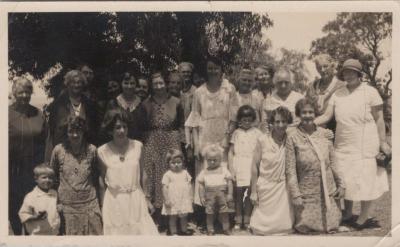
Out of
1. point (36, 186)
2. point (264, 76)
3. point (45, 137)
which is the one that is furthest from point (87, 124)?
point (264, 76)

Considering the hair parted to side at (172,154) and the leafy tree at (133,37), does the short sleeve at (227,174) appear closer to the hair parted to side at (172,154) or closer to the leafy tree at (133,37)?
the hair parted to side at (172,154)

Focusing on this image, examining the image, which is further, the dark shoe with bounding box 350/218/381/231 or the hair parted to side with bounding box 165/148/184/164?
the dark shoe with bounding box 350/218/381/231

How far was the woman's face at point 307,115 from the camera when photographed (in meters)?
3.16

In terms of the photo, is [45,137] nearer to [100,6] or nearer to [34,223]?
[34,223]

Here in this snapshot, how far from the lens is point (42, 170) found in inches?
126

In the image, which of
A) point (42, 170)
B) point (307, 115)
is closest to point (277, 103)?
point (307, 115)

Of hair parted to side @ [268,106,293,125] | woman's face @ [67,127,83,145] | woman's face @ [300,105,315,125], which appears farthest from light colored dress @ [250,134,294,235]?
woman's face @ [67,127,83,145]

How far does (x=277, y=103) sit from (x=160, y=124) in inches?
27.9

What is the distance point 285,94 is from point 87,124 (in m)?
1.20

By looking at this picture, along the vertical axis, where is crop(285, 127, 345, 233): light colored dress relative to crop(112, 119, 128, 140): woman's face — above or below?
below

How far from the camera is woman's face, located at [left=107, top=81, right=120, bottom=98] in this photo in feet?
10.5

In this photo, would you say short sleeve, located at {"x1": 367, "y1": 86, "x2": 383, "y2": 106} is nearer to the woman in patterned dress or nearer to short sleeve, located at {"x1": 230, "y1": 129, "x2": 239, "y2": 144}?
short sleeve, located at {"x1": 230, "y1": 129, "x2": 239, "y2": 144}

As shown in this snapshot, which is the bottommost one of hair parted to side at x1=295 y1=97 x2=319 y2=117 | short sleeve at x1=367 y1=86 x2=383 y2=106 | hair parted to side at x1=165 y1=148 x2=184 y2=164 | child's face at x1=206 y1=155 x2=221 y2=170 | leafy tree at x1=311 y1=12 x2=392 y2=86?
child's face at x1=206 y1=155 x2=221 y2=170

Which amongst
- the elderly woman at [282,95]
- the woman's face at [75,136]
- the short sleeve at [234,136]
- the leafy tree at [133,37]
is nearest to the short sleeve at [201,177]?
the short sleeve at [234,136]
